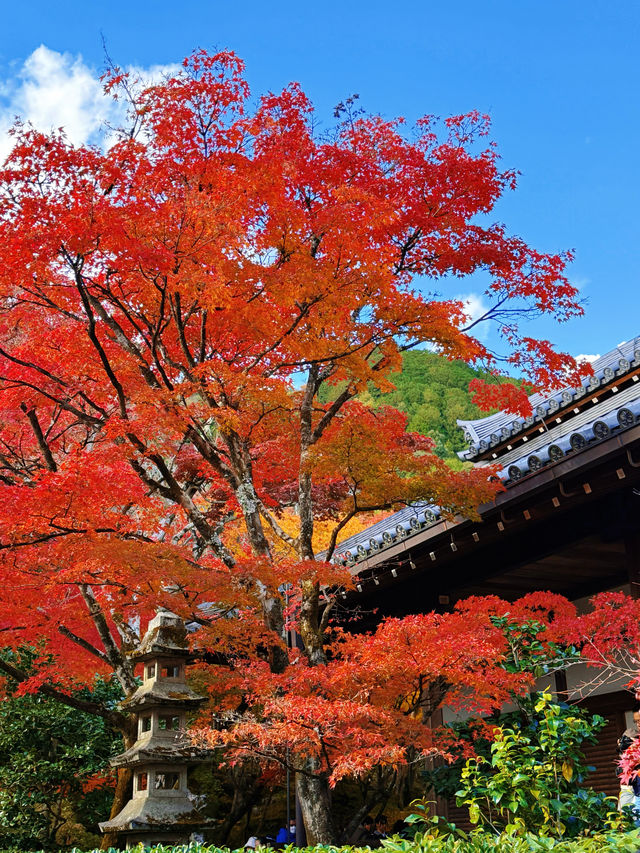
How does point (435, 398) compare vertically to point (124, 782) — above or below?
above

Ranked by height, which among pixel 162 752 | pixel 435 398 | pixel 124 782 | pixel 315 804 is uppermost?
pixel 435 398

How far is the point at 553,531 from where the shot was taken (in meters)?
9.48

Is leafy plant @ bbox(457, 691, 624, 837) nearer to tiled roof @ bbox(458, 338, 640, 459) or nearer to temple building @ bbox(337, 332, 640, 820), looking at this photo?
temple building @ bbox(337, 332, 640, 820)

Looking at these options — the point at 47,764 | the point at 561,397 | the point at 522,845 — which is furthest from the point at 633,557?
the point at 47,764

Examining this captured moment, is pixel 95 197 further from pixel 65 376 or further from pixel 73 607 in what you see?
pixel 73 607

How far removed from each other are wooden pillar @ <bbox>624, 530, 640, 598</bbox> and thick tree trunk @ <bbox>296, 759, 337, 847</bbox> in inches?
153

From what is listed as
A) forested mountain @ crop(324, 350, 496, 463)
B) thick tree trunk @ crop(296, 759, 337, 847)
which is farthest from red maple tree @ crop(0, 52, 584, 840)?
forested mountain @ crop(324, 350, 496, 463)

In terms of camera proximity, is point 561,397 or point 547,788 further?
point 561,397

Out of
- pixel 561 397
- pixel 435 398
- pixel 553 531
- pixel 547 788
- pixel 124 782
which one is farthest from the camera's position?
pixel 435 398

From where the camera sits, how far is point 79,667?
44.7 ft

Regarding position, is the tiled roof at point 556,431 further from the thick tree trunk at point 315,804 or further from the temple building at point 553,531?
the thick tree trunk at point 315,804

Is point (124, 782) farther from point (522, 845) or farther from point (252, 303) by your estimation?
point (522, 845)

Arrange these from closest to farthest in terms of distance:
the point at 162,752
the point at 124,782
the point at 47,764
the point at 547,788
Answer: the point at 547,788, the point at 162,752, the point at 124,782, the point at 47,764

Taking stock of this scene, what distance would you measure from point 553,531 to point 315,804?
13.3ft
